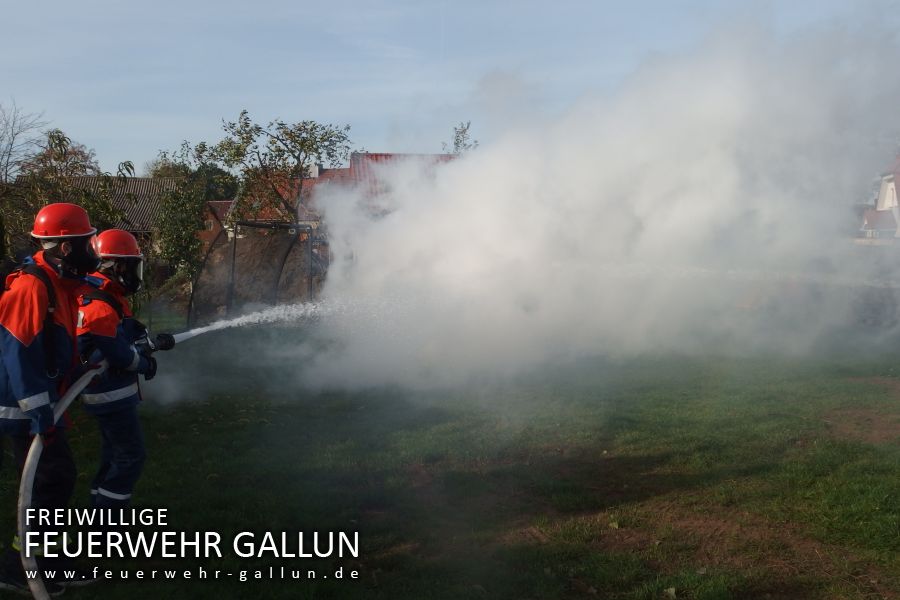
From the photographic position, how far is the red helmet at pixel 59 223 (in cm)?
502

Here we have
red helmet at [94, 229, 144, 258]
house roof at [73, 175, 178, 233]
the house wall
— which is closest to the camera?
red helmet at [94, 229, 144, 258]

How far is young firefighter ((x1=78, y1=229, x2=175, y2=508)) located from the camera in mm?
5031

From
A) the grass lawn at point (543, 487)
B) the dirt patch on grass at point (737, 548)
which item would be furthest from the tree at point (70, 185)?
the dirt patch on grass at point (737, 548)

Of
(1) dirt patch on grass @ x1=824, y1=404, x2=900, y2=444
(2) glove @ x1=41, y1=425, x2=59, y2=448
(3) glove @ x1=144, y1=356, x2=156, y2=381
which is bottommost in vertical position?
(1) dirt patch on grass @ x1=824, y1=404, x2=900, y2=444

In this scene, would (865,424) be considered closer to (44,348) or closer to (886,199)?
(44,348)

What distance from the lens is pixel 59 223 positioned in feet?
16.5

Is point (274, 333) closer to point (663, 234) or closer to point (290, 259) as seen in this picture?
point (290, 259)

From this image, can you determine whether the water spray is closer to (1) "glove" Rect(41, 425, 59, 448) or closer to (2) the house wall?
(1) "glove" Rect(41, 425, 59, 448)

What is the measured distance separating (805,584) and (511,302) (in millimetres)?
8011

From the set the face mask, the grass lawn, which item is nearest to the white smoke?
the grass lawn

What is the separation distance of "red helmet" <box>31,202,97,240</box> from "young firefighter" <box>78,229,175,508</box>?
0.37 metres

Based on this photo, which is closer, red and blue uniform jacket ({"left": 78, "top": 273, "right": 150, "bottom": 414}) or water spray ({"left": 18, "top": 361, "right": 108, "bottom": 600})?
water spray ({"left": 18, "top": 361, "right": 108, "bottom": 600})

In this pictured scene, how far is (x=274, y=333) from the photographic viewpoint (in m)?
14.2

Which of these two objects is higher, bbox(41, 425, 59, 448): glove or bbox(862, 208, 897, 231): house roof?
bbox(862, 208, 897, 231): house roof
